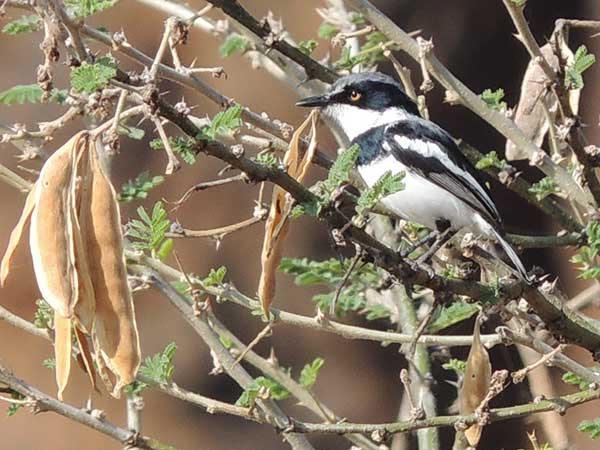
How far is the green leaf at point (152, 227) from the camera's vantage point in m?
2.75

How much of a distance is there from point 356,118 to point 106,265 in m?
2.49

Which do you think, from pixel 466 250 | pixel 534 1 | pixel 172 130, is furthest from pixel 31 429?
pixel 466 250

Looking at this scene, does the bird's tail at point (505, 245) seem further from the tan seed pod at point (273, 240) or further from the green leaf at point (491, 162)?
the tan seed pod at point (273, 240)

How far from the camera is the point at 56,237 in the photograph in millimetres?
1681

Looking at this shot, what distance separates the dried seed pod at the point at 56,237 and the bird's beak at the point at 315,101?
2.03 metres

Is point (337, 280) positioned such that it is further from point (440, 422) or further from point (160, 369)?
point (440, 422)

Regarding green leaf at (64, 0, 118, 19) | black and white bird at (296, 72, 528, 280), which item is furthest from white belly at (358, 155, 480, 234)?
green leaf at (64, 0, 118, 19)

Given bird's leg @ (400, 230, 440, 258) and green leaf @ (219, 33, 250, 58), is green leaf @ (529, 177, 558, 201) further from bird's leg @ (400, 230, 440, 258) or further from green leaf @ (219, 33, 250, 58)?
green leaf @ (219, 33, 250, 58)

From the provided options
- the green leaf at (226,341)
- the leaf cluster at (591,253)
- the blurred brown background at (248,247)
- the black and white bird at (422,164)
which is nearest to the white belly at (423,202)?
the black and white bird at (422,164)

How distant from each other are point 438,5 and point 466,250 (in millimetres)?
4021

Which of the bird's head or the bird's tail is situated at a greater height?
the bird's head

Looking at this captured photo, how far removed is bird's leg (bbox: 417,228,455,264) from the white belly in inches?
4.1

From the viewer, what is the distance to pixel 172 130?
5.21 meters

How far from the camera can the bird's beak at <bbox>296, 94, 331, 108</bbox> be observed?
3.71 metres
